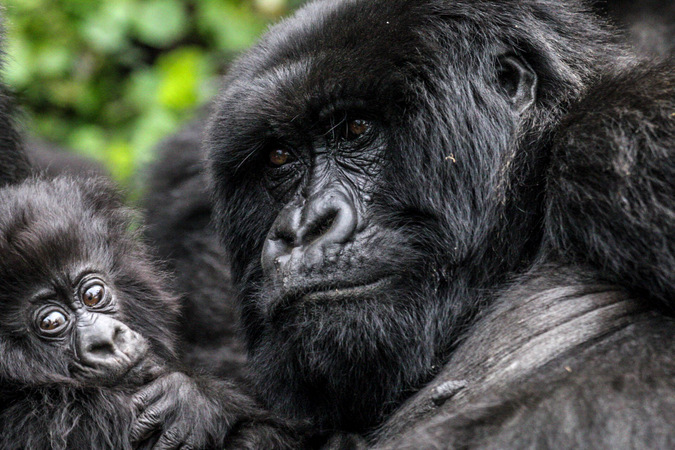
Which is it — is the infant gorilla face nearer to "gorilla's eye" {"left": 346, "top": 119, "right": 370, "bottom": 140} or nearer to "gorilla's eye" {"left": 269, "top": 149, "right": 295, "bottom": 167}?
"gorilla's eye" {"left": 269, "top": 149, "right": 295, "bottom": 167}

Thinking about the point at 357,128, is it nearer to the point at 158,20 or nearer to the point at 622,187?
the point at 622,187

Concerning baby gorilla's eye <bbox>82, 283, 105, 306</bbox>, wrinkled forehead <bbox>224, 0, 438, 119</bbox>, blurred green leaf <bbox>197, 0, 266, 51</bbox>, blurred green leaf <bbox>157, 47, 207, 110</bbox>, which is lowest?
baby gorilla's eye <bbox>82, 283, 105, 306</bbox>

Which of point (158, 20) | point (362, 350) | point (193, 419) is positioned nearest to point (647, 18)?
point (362, 350)

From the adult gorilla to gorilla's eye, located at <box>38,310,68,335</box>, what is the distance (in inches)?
27.1

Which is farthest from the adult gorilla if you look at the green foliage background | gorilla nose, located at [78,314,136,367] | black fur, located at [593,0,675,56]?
the green foliage background

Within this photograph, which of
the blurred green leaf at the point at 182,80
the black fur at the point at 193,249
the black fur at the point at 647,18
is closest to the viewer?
the black fur at the point at 193,249

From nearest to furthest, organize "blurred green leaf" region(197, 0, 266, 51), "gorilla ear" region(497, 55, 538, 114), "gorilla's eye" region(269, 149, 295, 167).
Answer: "gorilla ear" region(497, 55, 538, 114) < "gorilla's eye" region(269, 149, 295, 167) < "blurred green leaf" region(197, 0, 266, 51)

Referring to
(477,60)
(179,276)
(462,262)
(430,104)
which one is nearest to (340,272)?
(462,262)

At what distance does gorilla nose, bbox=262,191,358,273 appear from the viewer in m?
2.98

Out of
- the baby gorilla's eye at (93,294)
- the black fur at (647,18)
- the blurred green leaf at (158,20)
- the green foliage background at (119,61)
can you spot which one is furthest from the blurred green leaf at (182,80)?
the baby gorilla's eye at (93,294)

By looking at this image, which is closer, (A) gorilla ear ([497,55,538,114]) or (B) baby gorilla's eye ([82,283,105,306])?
(A) gorilla ear ([497,55,538,114])

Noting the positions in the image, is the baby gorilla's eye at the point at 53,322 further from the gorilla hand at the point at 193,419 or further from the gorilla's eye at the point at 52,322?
the gorilla hand at the point at 193,419

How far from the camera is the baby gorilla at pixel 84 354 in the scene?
118 inches

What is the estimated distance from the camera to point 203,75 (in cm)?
725
